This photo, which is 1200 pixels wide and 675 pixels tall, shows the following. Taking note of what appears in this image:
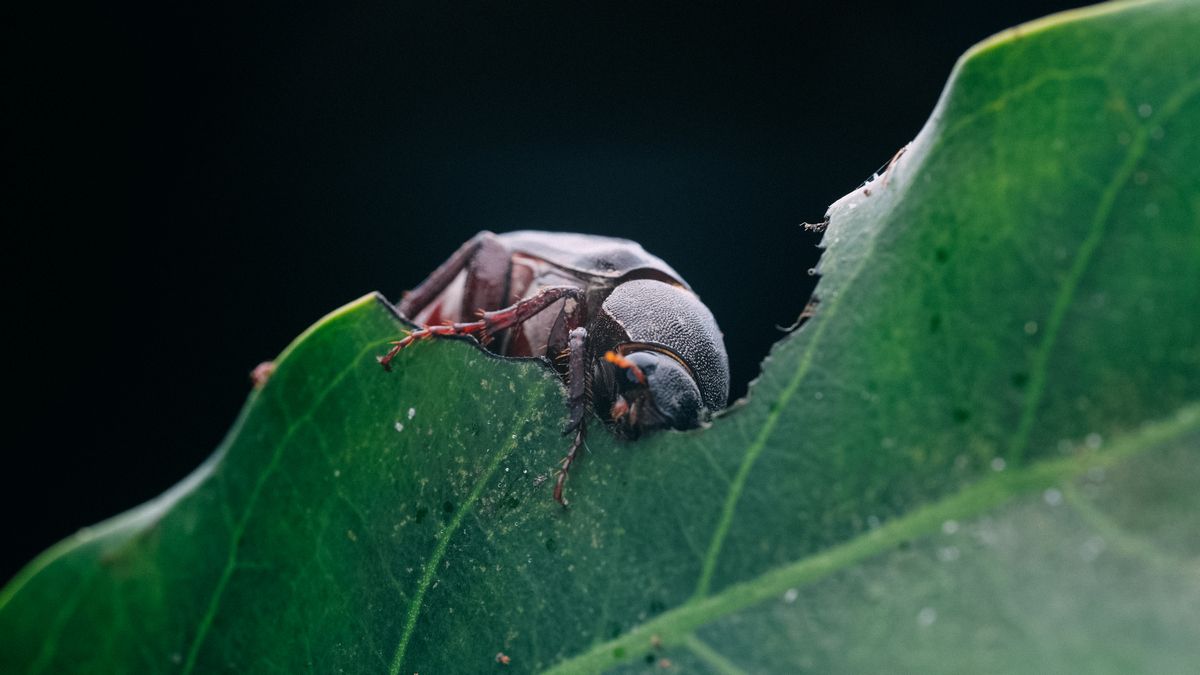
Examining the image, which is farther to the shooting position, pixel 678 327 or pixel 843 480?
Result: pixel 678 327

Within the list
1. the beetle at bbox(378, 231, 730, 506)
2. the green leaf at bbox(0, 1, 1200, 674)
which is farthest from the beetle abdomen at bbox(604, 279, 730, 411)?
the green leaf at bbox(0, 1, 1200, 674)

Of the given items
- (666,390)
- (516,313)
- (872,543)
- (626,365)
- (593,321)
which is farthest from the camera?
(593,321)

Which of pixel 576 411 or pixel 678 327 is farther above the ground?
pixel 576 411

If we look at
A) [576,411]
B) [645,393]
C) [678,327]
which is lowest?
[678,327]

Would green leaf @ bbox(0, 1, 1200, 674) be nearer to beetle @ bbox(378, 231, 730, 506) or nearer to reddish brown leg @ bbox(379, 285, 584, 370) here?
beetle @ bbox(378, 231, 730, 506)

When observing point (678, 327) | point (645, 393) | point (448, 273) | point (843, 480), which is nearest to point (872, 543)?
point (843, 480)

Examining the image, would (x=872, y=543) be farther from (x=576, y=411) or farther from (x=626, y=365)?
(x=626, y=365)

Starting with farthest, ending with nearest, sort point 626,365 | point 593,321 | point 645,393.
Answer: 1. point 593,321
2. point 626,365
3. point 645,393
